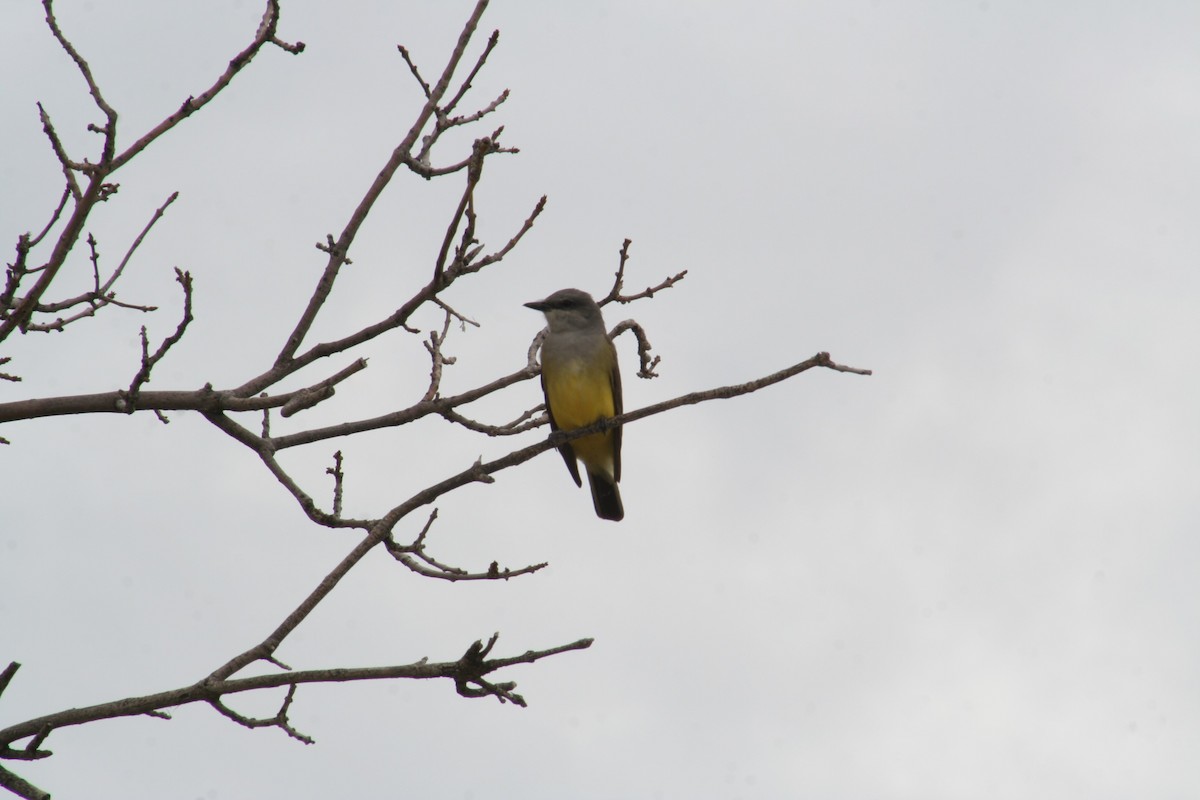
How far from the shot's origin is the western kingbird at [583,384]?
10.4 metres

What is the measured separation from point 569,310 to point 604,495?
1675 mm

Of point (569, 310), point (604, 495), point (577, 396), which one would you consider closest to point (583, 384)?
point (577, 396)

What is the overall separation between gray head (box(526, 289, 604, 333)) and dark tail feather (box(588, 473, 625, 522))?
1.34m

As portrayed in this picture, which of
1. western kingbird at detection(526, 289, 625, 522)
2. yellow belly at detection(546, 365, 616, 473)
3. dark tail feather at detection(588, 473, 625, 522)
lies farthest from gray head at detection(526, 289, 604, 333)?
dark tail feather at detection(588, 473, 625, 522)

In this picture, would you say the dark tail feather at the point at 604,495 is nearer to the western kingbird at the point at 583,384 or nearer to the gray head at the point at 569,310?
the western kingbird at the point at 583,384

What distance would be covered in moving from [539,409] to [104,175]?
2379 millimetres

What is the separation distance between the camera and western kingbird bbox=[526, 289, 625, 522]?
10406 millimetres

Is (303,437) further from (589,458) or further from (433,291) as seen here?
(589,458)

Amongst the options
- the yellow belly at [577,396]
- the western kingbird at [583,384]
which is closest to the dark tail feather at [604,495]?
the western kingbird at [583,384]

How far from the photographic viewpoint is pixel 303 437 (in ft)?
19.2

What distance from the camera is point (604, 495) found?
11.7 meters

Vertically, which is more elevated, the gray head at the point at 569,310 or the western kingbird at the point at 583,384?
the gray head at the point at 569,310

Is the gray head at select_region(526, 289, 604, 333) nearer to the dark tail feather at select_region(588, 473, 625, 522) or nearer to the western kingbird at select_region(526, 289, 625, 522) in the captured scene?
the western kingbird at select_region(526, 289, 625, 522)

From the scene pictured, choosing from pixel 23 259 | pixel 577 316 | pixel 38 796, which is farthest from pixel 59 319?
pixel 577 316
